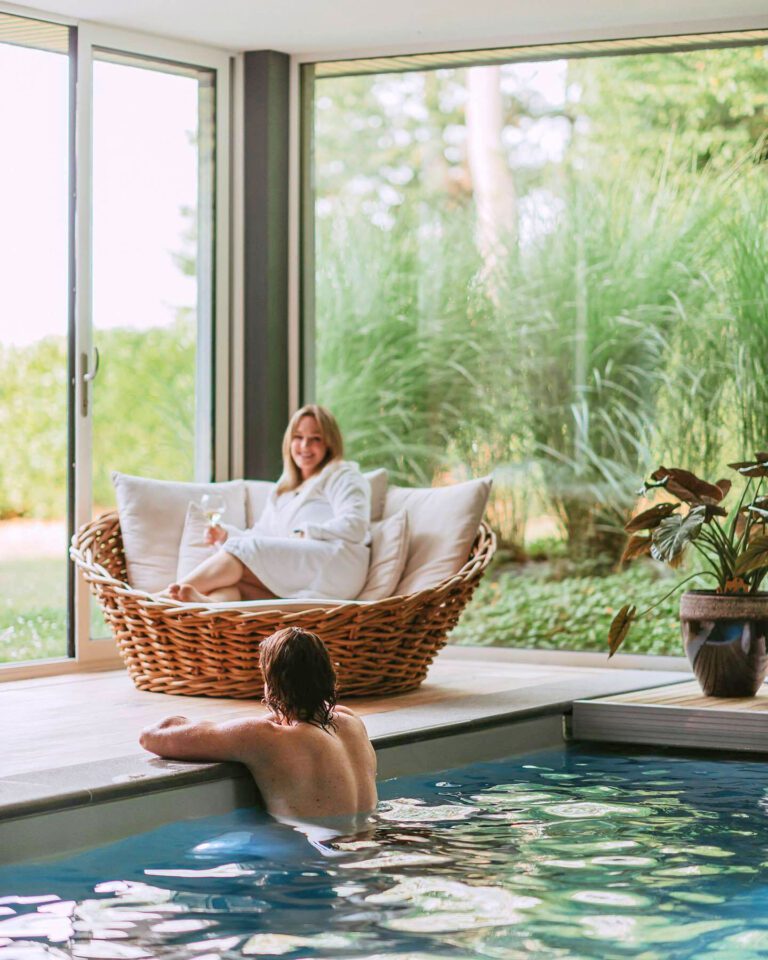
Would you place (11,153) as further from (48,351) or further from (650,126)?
(650,126)

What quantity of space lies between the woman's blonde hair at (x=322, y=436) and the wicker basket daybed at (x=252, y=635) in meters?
0.78

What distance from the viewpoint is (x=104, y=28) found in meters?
6.13

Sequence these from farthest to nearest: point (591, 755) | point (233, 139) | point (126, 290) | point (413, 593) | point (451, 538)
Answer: point (233, 139)
point (126, 290)
point (451, 538)
point (413, 593)
point (591, 755)

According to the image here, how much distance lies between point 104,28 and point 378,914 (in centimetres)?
444

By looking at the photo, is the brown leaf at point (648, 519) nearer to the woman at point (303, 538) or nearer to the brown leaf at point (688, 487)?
the brown leaf at point (688, 487)

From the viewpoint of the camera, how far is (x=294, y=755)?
11.5ft

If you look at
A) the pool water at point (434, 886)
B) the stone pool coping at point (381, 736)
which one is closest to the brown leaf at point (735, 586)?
the stone pool coping at point (381, 736)

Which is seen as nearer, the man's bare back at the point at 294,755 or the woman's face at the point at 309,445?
the man's bare back at the point at 294,755

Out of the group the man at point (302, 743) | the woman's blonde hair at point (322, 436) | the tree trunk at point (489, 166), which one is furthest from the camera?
the tree trunk at point (489, 166)

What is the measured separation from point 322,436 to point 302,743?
7.83 feet

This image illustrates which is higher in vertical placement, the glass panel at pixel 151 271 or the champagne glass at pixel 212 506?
the glass panel at pixel 151 271

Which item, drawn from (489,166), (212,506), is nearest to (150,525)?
(212,506)

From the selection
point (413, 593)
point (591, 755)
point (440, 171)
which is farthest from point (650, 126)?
point (591, 755)

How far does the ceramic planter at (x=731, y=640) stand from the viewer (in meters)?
5.04
